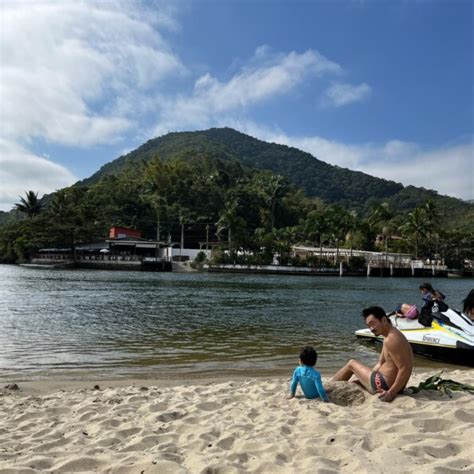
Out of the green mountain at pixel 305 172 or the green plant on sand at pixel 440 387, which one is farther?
the green mountain at pixel 305 172

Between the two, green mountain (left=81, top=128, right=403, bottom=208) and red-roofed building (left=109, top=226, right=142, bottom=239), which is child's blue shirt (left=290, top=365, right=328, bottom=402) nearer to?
red-roofed building (left=109, top=226, right=142, bottom=239)

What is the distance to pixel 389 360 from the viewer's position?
6.07 meters

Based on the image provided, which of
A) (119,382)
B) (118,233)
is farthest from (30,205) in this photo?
(119,382)

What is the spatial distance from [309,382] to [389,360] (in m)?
1.13

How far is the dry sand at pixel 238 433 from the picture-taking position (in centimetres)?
396

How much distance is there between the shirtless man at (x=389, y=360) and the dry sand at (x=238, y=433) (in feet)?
0.58

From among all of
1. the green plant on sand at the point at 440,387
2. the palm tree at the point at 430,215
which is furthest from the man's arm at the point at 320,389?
the palm tree at the point at 430,215

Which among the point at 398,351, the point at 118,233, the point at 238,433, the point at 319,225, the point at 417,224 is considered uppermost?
the point at 417,224

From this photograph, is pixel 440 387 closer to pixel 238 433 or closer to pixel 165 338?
pixel 238 433

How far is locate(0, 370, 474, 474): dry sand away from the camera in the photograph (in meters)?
3.96

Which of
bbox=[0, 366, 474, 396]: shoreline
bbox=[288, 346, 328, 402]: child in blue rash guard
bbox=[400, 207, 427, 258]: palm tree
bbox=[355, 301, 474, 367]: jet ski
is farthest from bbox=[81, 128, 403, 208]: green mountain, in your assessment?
bbox=[288, 346, 328, 402]: child in blue rash guard

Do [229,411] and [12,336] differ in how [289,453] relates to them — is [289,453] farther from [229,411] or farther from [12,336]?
[12,336]

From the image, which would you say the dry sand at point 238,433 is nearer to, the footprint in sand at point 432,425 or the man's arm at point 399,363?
the footprint in sand at point 432,425

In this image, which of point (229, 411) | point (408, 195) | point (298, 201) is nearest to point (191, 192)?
point (298, 201)
